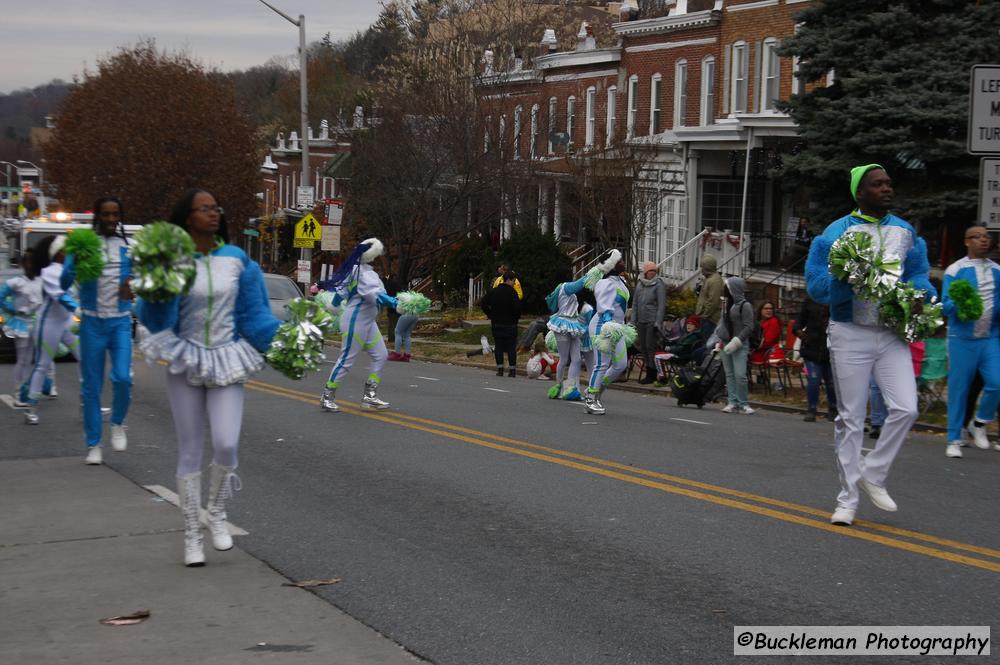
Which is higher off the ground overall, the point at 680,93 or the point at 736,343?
the point at 680,93

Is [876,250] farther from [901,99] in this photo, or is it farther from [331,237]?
[331,237]

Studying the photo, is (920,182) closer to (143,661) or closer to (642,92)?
(642,92)

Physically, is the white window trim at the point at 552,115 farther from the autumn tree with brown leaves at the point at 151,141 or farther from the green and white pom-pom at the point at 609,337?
the green and white pom-pom at the point at 609,337

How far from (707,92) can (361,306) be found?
2264cm

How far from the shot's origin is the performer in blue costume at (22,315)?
16047mm

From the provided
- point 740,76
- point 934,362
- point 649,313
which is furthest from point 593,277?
point 740,76

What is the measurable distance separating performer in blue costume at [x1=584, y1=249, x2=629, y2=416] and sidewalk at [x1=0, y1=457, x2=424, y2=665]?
7.61 meters

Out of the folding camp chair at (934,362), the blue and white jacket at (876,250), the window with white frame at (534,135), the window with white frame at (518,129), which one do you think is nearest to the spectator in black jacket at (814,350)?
the folding camp chair at (934,362)

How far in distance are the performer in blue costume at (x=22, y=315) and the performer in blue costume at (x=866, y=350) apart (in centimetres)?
1016

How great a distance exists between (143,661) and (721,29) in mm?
32265

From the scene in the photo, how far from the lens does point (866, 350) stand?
8523 millimetres

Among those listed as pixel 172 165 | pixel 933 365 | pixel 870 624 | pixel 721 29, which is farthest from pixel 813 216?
pixel 172 165

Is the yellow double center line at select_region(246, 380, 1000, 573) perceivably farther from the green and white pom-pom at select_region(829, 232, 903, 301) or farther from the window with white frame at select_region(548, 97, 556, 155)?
the window with white frame at select_region(548, 97, 556, 155)

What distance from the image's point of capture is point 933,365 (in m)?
16.6
